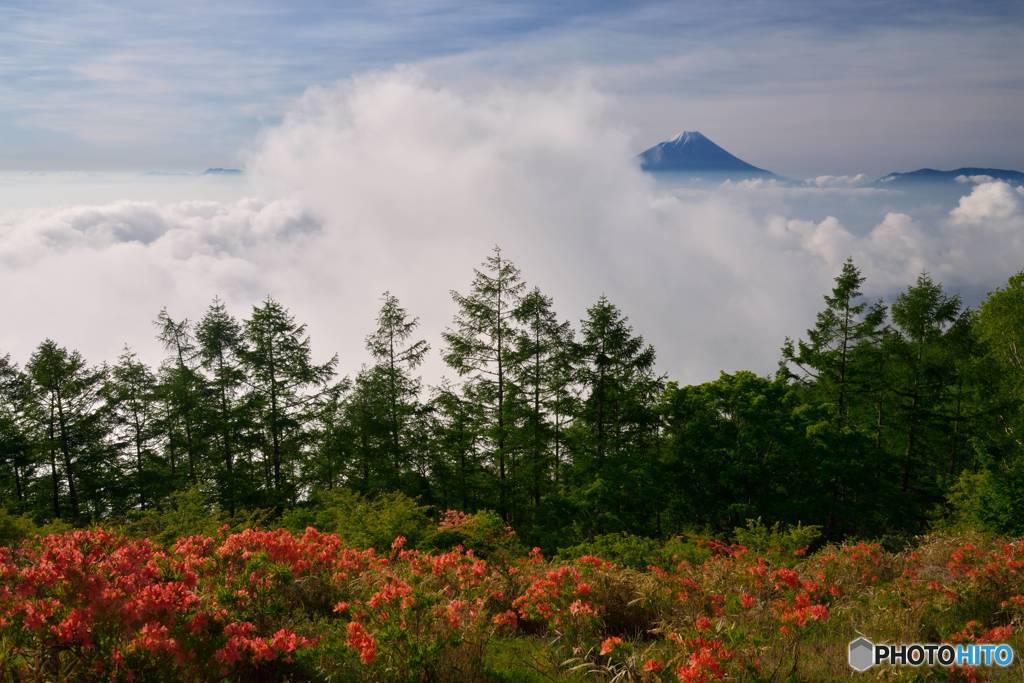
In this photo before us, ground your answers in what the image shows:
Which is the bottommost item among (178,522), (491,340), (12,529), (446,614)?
(178,522)

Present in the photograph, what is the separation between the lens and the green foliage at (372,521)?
1444 cm

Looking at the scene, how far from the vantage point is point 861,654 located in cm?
716

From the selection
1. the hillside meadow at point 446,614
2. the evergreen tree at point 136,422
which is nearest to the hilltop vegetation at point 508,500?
the hillside meadow at point 446,614

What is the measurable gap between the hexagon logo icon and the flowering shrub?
0.18 metres

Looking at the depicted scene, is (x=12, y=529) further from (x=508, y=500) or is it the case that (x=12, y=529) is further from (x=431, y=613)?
(x=508, y=500)

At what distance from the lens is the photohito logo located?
688 centimetres

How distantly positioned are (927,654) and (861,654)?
754 millimetres

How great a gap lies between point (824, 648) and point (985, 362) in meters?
26.4

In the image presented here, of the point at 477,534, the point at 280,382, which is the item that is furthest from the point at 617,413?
the point at 477,534

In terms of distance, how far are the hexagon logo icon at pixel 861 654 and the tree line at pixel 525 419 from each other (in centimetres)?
1515

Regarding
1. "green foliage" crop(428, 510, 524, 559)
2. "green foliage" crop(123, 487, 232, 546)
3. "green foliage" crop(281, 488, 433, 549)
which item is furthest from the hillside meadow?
"green foliage" crop(123, 487, 232, 546)

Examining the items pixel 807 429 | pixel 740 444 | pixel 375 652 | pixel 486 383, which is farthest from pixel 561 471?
pixel 375 652

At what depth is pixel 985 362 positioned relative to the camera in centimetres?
2766

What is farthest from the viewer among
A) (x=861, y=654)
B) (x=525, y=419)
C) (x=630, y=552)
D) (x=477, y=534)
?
(x=525, y=419)
